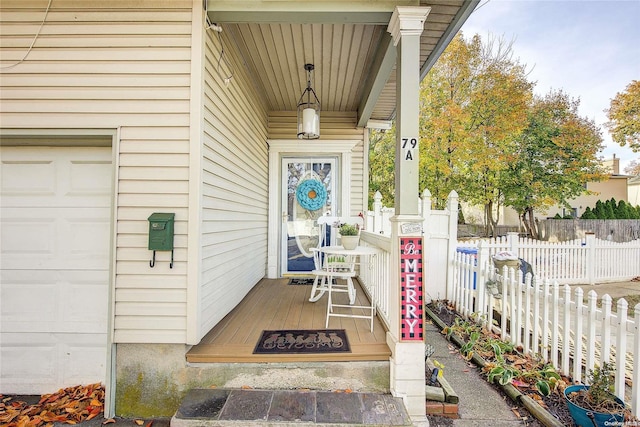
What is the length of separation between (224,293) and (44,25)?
247 cm

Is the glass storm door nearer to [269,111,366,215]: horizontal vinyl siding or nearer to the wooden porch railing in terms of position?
[269,111,366,215]: horizontal vinyl siding

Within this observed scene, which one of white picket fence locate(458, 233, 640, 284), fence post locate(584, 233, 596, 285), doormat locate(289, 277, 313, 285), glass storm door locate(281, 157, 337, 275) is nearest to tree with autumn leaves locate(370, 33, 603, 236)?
fence post locate(584, 233, 596, 285)

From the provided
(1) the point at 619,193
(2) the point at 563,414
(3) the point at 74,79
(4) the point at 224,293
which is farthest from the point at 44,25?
(1) the point at 619,193

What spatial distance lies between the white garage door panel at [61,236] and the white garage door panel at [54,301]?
3.1 inches

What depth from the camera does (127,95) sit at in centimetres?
228

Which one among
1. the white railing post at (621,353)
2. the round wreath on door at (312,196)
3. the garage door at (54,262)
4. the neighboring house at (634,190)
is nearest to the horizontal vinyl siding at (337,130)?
the round wreath on door at (312,196)

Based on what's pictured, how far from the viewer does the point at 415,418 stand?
2.09 m

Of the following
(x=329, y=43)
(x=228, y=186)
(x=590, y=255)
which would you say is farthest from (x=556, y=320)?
(x=590, y=255)

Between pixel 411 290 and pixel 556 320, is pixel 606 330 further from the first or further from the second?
pixel 411 290

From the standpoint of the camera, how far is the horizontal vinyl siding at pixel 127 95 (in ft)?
7.37

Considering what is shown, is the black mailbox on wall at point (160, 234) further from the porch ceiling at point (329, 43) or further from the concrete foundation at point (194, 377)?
the porch ceiling at point (329, 43)

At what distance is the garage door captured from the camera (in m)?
2.40

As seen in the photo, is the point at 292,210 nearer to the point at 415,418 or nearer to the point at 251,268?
the point at 251,268

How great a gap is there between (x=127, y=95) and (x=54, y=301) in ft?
5.56
